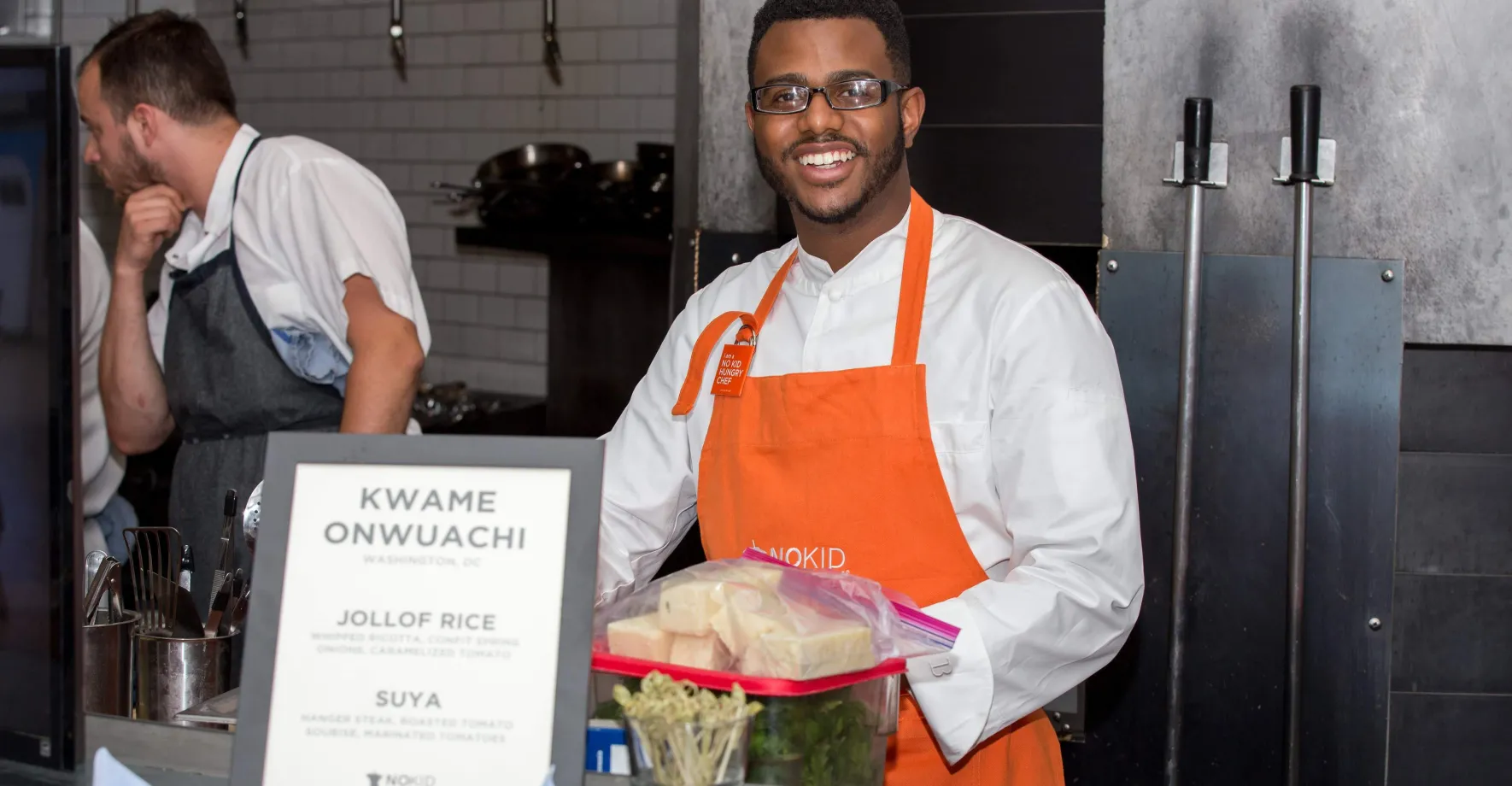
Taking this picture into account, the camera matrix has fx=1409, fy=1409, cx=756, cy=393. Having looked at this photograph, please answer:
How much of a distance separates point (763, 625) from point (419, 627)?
0.25 metres

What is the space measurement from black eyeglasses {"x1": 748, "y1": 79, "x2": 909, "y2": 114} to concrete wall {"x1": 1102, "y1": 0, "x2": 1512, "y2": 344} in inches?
43.9

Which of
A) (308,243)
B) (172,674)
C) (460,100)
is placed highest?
(460,100)

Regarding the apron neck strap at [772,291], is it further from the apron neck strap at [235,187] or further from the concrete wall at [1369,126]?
the apron neck strap at [235,187]

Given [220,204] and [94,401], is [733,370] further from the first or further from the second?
[94,401]

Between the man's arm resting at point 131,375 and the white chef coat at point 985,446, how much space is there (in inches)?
52.5

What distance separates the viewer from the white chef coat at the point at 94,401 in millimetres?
2936

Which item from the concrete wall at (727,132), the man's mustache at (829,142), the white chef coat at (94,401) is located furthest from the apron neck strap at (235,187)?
the man's mustache at (829,142)

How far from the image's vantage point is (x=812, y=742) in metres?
1.05

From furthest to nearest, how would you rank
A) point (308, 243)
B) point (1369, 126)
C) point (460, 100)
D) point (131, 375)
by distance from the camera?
point (460, 100)
point (131, 375)
point (1369, 126)
point (308, 243)

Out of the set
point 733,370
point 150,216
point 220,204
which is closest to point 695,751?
point 733,370

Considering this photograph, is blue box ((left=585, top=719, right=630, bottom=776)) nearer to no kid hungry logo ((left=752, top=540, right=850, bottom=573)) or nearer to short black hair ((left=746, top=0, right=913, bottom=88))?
no kid hungry logo ((left=752, top=540, right=850, bottom=573))

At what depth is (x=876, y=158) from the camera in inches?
70.6

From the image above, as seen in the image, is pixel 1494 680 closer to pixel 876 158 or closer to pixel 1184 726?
pixel 1184 726

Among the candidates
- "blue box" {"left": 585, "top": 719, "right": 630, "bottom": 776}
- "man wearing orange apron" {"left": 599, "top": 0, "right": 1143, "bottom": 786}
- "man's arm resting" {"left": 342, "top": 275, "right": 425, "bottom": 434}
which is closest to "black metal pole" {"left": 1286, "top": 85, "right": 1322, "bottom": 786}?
"man wearing orange apron" {"left": 599, "top": 0, "right": 1143, "bottom": 786}
